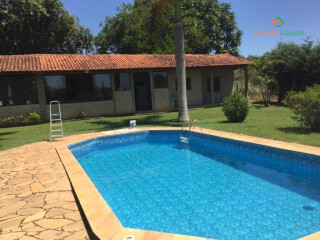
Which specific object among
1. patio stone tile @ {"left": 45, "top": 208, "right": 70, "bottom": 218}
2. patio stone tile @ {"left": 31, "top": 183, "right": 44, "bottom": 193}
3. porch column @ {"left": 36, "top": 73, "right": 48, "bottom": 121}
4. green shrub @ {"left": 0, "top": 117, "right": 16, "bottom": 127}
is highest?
porch column @ {"left": 36, "top": 73, "right": 48, "bottom": 121}

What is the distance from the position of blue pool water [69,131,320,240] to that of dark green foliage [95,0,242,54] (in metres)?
20.6

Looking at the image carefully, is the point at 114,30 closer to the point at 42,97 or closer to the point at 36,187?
the point at 42,97

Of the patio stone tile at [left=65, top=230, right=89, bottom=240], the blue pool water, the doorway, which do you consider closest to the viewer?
the patio stone tile at [left=65, top=230, right=89, bottom=240]

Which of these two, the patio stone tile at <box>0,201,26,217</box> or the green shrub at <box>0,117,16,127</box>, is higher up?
the green shrub at <box>0,117,16,127</box>

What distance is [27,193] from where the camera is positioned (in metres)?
4.60

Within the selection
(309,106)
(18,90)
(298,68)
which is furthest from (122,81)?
(298,68)

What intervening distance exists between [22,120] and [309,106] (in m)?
15.3

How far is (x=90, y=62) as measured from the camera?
17.7m

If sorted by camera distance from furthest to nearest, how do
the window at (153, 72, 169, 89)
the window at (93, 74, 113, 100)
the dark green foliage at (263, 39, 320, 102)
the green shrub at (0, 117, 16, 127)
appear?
the window at (153, 72, 169, 89) → the dark green foliage at (263, 39, 320, 102) → the window at (93, 74, 113, 100) → the green shrub at (0, 117, 16, 127)

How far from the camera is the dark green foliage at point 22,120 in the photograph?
14755 mm

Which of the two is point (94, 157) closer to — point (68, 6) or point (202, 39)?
point (68, 6)

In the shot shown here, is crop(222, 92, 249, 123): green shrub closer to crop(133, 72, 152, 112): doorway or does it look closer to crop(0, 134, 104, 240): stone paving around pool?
crop(0, 134, 104, 240): stone paving around pool

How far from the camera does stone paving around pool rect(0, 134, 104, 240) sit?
3256mm

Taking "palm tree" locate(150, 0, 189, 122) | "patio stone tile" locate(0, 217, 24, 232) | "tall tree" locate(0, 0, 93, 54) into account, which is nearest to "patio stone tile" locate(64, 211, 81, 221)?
"patio stone tile" locate(0, 217, 24, 232)
